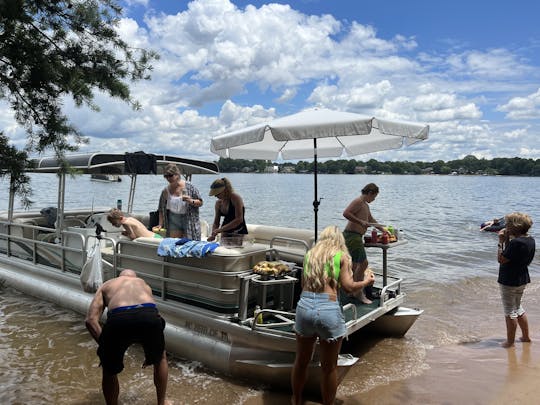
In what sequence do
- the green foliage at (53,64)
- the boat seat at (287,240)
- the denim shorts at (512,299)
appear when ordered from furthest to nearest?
the boat seat at (287,240)
the denim shorts at (512,299)
the green foliage at (53,64)

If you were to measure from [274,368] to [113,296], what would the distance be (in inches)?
Result: 73.4

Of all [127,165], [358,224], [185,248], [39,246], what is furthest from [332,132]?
[39,246]

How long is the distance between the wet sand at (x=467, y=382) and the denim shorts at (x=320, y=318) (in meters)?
1.27

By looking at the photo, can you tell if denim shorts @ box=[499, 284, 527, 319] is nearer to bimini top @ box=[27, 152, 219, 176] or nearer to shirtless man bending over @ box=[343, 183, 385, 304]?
shirtless man bending over @ box=[343, 183, 385, 304]

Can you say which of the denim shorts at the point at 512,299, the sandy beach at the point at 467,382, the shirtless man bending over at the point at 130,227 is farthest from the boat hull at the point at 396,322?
the shirtless man bending over at the point at 130,227

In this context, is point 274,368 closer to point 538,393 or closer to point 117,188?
point 538,393

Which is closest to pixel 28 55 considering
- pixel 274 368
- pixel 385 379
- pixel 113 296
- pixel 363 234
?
pixel 113 296

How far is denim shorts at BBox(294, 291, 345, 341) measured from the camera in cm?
390

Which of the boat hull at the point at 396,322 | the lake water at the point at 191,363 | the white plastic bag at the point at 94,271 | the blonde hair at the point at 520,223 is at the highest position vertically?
the blonde hair at the point at 520,223

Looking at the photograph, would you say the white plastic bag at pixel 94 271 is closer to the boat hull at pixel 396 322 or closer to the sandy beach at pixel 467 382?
the sandy beach at pixel 467 382

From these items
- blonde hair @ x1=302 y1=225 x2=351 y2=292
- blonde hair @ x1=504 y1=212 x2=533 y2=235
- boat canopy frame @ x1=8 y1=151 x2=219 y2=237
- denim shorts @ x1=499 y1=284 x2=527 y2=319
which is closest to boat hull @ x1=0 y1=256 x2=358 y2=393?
blonde hair @ x1=302 y1=225 x2=351 y2=292

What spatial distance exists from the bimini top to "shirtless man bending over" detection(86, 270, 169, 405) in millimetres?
2778

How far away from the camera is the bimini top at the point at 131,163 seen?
22.7 feet

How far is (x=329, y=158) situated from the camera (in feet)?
26.8
